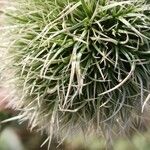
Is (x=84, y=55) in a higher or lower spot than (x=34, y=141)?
higher

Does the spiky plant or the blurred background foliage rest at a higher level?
the spiky plant

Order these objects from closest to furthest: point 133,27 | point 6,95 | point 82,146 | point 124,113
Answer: point 133,27 → point 124,113 → point 6,95 → point 82,146

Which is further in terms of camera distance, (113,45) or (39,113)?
(39,113)

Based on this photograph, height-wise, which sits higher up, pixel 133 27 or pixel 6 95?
pixel 133 27

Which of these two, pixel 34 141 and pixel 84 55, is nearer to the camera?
pixel 84 55

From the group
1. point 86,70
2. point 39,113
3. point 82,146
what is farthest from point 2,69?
point 82,146

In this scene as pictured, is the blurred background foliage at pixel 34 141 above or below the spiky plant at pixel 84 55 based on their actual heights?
below

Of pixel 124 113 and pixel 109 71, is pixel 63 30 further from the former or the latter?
pixel 124 113

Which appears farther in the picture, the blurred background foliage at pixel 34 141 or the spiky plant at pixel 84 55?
the blurred background foliage at pixel 34 141
